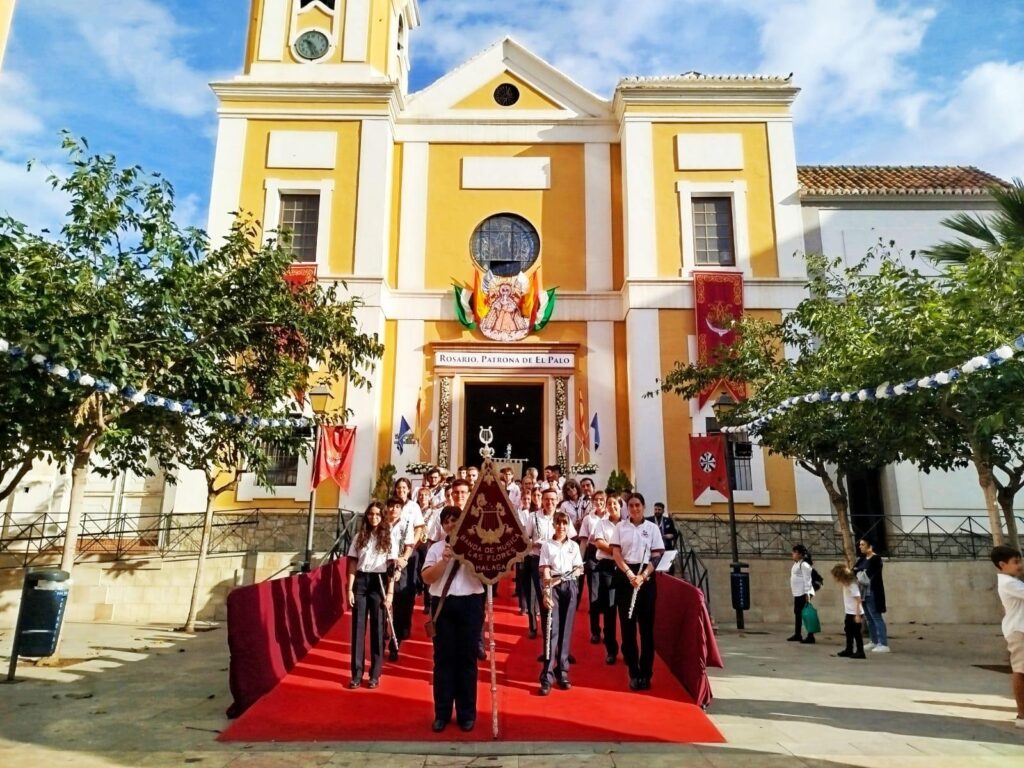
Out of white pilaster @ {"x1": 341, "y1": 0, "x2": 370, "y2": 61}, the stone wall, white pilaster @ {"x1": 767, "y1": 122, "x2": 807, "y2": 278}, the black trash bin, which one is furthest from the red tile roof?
the black trash bin

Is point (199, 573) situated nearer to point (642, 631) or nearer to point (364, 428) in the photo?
point (364, 428)

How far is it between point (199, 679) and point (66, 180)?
632cm

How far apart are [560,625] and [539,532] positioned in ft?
3.05

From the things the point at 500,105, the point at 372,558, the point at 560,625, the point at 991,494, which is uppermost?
the point at 500,105

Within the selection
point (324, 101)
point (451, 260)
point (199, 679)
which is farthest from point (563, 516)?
point (324, 101)

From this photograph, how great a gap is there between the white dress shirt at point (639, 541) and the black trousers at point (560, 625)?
2.50ft

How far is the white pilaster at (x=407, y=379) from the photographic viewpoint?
1742 centimetres

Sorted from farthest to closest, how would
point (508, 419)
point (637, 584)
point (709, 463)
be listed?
point (508, 419) → point (709, 463) → point (637, 584)

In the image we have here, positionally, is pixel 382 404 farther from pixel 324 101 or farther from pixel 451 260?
pixel 324 101

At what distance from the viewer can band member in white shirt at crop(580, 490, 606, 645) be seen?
8.44 meters

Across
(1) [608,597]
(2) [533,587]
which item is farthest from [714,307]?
(1) [608,597]

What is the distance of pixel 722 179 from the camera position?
62.6 feet

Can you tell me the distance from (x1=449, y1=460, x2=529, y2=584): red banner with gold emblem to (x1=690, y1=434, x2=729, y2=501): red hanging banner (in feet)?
35.3

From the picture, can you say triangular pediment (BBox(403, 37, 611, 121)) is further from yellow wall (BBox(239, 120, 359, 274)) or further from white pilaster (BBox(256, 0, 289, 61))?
white pilaster (BBox(256, 0, 289, 61))
